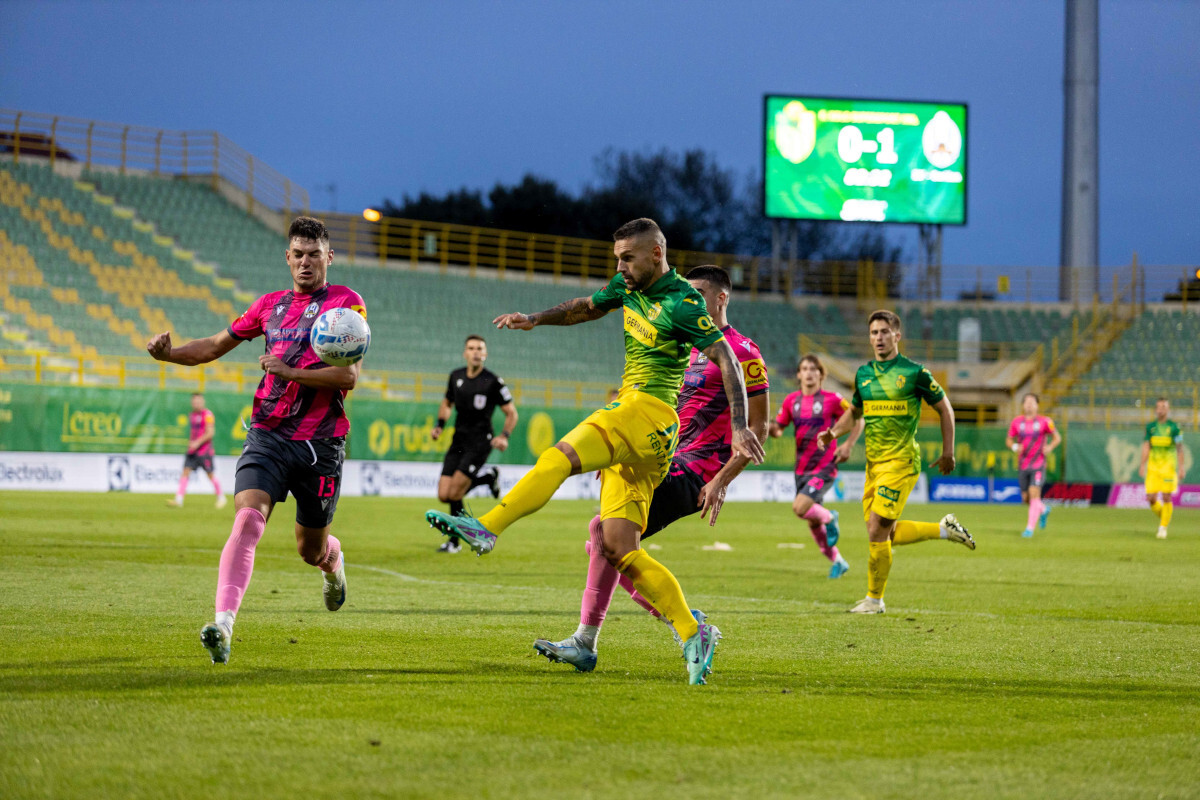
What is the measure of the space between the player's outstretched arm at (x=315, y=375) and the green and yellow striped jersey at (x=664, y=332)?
1.41 m

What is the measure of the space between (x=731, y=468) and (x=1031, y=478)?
15728 millimetres

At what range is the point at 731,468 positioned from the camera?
6.36 m

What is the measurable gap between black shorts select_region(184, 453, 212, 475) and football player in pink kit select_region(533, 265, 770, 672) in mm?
16073

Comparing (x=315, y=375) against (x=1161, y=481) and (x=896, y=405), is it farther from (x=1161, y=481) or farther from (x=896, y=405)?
(x=1161, y=481)

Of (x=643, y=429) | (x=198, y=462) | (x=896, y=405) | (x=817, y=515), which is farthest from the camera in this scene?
(x=198, y=462)

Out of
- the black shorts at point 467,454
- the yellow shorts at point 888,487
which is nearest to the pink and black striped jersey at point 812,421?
the yellow shorts at point 888,487

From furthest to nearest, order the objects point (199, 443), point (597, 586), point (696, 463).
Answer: point (199, 443), point (696, 463), point (597, 586)

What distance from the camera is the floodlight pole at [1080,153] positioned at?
43625 millimetres

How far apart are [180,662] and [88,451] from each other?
71.4 ft

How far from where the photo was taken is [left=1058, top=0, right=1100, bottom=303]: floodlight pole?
43.6m

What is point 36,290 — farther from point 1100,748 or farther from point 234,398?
point 1100,748

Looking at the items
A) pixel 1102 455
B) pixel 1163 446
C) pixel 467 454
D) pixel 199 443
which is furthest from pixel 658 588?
pixel 1102 455

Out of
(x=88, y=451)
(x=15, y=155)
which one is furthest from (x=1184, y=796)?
(x=15, y=155)

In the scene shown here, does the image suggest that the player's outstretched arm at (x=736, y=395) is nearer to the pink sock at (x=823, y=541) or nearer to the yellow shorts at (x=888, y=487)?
the yellow shorts at (x=888, y=487)
